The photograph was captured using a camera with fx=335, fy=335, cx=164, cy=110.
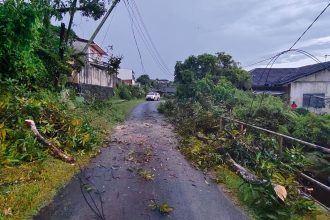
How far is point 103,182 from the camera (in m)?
7.55

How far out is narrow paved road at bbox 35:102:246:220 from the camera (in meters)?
5.79

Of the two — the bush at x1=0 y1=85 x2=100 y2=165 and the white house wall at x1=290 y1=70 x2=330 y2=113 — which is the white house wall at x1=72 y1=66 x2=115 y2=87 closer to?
the white house wall at x1=290 y1=70 x2=330 y2=113

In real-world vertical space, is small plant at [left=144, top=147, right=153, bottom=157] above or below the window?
below

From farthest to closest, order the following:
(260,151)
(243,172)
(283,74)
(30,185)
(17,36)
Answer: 1. (283,74)
2. (17,36)
3. (260,151)
4. (243,172)
5. (30,185)

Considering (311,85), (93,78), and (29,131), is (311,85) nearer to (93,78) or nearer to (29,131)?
(29,131)

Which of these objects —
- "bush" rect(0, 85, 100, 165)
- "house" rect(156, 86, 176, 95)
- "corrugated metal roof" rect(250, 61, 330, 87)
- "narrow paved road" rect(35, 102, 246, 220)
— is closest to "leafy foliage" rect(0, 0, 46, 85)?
"bush" rect(0, 85, 100, 165)

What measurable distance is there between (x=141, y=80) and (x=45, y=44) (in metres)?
78.2

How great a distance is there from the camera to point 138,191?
7.01m


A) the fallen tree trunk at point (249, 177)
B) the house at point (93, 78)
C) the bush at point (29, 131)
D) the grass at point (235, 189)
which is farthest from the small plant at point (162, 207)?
the house at point (93, 78)

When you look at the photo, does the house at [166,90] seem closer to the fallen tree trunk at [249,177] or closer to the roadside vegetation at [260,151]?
the roadside vegetation at [260,151]

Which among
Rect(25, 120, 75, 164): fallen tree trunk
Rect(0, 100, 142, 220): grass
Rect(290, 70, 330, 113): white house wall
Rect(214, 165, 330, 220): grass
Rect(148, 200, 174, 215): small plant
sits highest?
Rect(290, 70, 330, 113): white house wall

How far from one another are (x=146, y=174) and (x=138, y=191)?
126 cm

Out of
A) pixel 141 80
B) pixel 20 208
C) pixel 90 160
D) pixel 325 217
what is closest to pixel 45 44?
pixel 90 160

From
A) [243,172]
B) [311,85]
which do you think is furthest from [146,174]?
[311,85]
